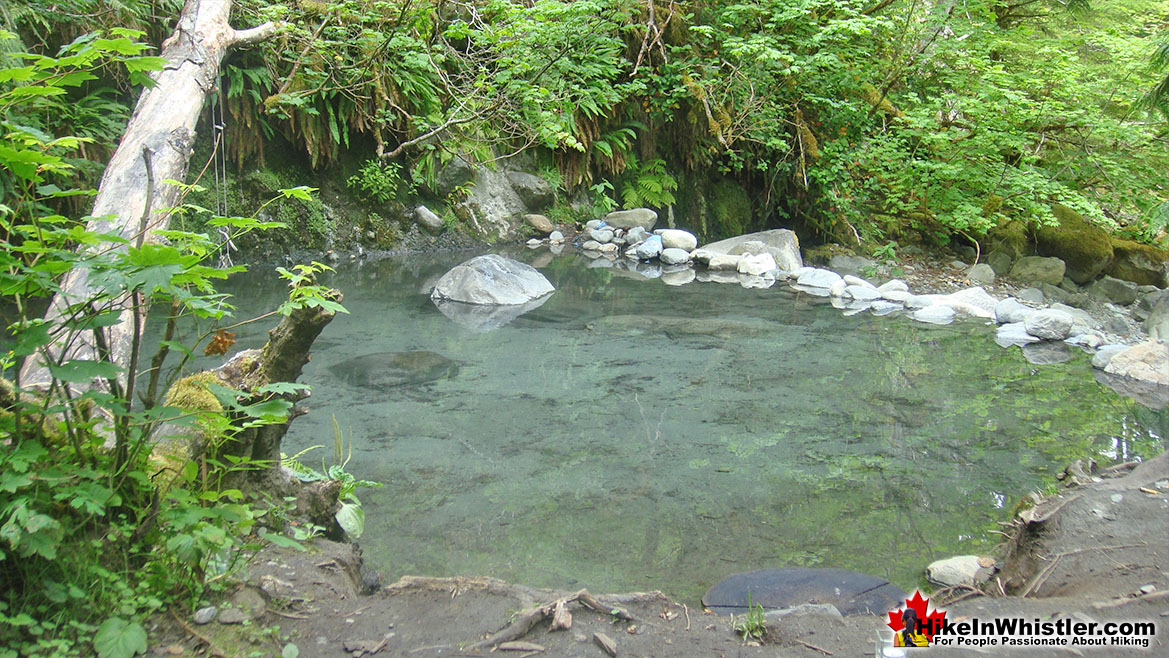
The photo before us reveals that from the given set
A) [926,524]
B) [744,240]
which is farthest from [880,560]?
[744,240]

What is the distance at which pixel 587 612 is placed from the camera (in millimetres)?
2162

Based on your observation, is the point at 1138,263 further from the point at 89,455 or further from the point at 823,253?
Result: the point at 89,455

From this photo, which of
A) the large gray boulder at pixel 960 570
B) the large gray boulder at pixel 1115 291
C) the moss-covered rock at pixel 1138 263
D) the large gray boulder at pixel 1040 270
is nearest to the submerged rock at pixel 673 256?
the large gray boulder at pixel 1040 270

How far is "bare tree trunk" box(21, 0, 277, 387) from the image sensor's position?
8.59 feet

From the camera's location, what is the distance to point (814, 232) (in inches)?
466

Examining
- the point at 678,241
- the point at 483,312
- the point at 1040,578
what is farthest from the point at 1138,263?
the point at 1040,578

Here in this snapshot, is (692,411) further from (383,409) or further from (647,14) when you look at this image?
(647,14)

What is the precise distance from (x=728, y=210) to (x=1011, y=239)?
406cm

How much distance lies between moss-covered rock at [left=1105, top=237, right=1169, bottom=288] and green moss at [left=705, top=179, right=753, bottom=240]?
5039 millimetres

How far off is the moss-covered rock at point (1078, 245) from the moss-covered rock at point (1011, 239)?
19 centimetres

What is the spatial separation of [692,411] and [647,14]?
25.1 ft

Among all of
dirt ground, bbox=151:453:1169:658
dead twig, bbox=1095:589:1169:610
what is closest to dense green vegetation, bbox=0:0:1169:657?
dirt ground, bbox=151:453:1169:658

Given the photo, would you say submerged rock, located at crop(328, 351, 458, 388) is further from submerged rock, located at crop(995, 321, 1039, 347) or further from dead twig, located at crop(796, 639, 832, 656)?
submerged rock, located at crop(995, 321, 1039, 347)

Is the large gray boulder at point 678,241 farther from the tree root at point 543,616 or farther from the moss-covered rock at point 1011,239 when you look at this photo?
the tree root at point 543,616
